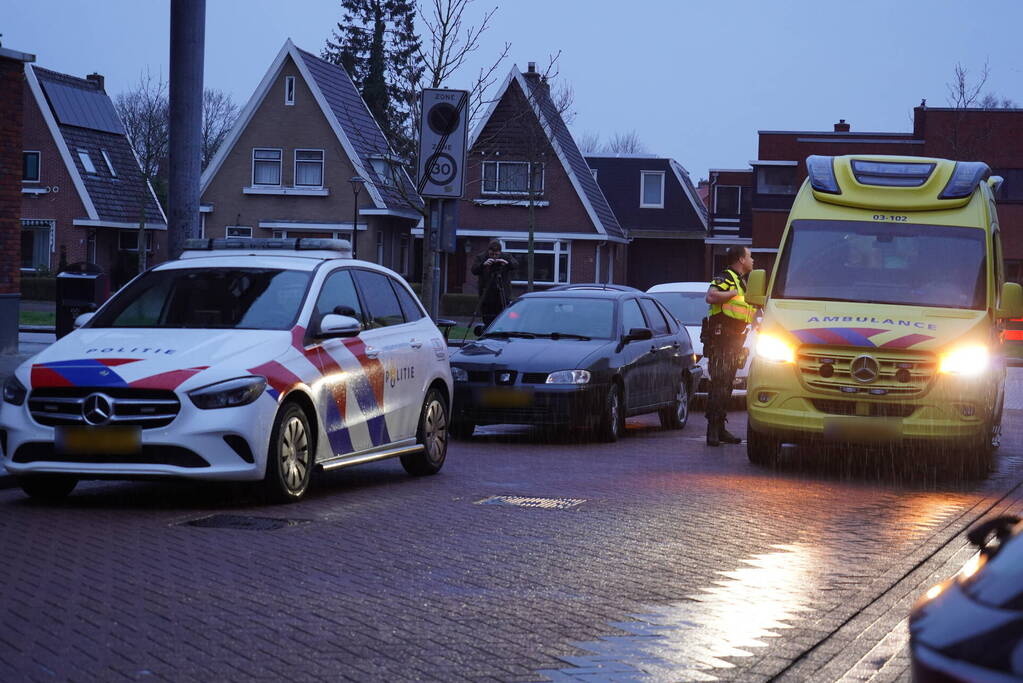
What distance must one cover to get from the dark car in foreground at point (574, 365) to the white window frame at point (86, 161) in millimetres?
44476

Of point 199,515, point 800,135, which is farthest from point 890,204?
point 800,135

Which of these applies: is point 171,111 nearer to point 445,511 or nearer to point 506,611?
point 445,511

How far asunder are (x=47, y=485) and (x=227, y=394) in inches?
54.9

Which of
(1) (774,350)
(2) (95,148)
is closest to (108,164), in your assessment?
(2) (95,148)

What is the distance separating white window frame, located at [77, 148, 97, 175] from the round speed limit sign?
4422 cm

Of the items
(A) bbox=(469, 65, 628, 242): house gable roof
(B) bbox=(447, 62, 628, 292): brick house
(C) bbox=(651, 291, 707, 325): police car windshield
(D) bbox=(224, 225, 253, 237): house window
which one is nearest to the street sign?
(C) bbox=(651, 291, 707, 325): police car windshield

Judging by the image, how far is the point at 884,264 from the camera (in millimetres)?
12734

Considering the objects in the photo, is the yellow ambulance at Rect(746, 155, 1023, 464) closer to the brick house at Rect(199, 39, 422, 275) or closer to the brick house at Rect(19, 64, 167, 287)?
the brick house at Rect(199, 39, 422, 275)

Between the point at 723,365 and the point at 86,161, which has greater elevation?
the point at 86,161

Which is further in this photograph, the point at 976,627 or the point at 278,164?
the point at 278,164

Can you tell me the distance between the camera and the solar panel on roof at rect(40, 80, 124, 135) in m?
56.9

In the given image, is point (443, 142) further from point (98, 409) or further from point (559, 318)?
point (98, 409)

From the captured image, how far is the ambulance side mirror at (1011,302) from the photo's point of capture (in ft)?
40.9

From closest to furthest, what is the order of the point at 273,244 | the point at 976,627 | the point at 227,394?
the point at 976,627 → the point at 227,394 → the point at 273,244
